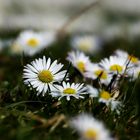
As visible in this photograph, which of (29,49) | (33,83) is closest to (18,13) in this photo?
(29,49)

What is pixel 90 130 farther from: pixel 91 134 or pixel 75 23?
pixel 75 23

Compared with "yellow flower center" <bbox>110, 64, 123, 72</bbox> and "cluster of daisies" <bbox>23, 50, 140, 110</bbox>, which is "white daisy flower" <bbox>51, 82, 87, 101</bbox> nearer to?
"cluster of daisies" <bbox>23, 50, 140, 110</bbox>

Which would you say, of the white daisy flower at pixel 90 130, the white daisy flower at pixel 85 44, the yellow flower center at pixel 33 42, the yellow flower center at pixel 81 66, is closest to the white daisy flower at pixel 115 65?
the yellow flower center at pixel 81 66

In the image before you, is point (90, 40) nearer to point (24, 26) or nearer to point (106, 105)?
point (24, 26)

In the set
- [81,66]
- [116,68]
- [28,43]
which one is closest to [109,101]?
[116,68]

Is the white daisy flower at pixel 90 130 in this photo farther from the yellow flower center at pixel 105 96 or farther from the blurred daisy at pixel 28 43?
the blurred daisy at pixel 28 43

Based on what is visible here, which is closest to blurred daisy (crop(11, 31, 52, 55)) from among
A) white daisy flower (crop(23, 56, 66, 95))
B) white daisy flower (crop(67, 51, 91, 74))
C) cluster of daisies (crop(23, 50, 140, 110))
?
white daisy flower (crop(67, 51, 91, 74))
